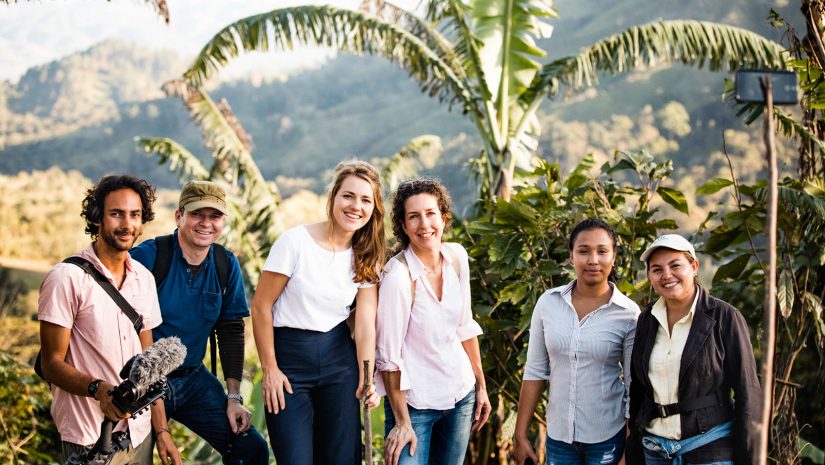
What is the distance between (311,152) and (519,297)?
186 ft

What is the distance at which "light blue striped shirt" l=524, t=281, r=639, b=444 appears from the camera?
9.87 ft

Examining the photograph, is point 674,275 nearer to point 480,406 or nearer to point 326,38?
point 480,406

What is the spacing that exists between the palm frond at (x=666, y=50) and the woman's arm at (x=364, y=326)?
16.7ft

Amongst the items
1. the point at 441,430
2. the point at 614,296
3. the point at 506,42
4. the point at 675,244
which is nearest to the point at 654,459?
the point at 614,296

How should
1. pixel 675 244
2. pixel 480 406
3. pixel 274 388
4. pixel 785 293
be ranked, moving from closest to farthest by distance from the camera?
pixel 675 244
pixel 274 388
pixel 480 406
pixel 785 293

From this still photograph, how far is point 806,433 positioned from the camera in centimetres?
527

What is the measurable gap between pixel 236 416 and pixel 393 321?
80 cm

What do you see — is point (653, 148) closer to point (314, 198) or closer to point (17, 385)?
point (314, 198)

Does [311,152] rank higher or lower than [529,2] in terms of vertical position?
higher

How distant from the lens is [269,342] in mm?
3039

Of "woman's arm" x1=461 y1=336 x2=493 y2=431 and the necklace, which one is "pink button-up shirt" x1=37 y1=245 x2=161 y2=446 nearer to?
the necklace

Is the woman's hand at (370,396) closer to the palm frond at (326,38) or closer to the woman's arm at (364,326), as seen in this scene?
the woman's arm at (364,326)

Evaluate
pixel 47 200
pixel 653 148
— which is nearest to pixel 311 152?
pixel 47 200

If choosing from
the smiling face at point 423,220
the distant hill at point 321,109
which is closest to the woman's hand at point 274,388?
the smiling face at point 423,220
